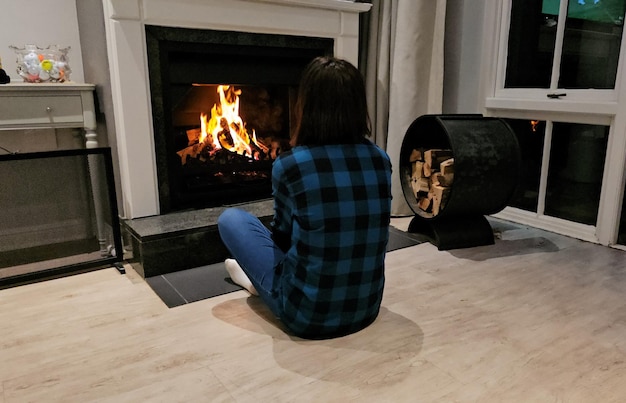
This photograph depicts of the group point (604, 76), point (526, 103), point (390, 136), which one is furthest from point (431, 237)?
point (604, 76)

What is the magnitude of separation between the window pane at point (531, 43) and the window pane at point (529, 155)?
0.23 meters

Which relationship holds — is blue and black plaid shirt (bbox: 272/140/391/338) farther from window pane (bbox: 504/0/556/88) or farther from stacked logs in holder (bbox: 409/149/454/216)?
window pane (bbox: 504/0/556/88)

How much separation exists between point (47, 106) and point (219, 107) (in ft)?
2.62

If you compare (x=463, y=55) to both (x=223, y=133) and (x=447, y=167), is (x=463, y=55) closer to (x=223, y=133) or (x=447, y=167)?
(x=447, y=167)

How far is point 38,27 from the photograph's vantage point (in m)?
2.21

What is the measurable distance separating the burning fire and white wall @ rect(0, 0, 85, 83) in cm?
65

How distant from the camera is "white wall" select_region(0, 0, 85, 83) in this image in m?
2.15

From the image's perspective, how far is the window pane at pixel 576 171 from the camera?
2.58 m

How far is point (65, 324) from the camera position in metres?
1.59

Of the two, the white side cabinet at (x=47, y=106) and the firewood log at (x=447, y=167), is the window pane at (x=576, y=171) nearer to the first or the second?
the firewood log at (x=447, y=167)

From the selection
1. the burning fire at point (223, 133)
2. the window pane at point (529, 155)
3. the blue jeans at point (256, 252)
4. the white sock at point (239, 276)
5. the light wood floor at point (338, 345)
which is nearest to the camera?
the light wood floor at point (338, 345)

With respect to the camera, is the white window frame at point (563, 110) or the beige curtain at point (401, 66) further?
the beige curtain at point (401, 66)

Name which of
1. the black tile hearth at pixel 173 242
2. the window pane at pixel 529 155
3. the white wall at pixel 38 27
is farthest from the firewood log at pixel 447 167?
the white wall at pixel 38 27

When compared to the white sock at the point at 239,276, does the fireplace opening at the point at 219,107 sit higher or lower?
higher
